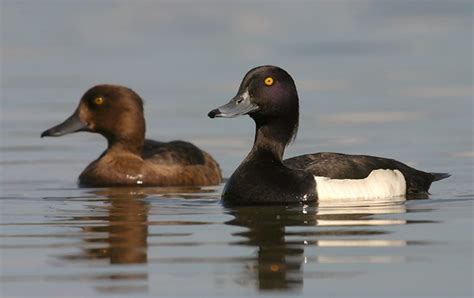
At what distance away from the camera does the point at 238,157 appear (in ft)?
54.8

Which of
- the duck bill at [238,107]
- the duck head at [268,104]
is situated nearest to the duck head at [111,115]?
the duck head at [268,104]

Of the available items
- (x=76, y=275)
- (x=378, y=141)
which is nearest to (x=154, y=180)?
(x=378, y=141)

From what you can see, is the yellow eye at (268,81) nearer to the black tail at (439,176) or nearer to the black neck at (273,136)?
the black neck at (273,136)

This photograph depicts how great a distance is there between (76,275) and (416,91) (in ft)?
39.0

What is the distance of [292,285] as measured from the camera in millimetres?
9055

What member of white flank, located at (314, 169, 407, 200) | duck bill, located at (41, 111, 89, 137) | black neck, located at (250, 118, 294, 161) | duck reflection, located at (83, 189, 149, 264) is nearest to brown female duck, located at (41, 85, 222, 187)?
duck bill, located at (41, 111, 89, 137)

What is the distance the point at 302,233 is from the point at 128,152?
5.57 meters

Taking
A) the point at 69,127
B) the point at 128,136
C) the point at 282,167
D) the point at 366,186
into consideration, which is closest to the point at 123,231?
the point at 282,167

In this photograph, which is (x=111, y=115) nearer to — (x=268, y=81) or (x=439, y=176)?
(x=268, y=81)

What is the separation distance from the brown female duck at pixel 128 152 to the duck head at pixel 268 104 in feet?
7.74

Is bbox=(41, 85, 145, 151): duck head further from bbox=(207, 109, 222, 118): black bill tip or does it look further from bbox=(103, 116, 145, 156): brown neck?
bbox=(207, 109, 222, 118): black bill tip

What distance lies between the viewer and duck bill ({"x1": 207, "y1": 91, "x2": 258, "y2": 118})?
13062 mm

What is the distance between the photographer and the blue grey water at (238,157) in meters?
9.40

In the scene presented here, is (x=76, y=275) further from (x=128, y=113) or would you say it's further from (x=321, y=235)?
(x=128, y=113)
